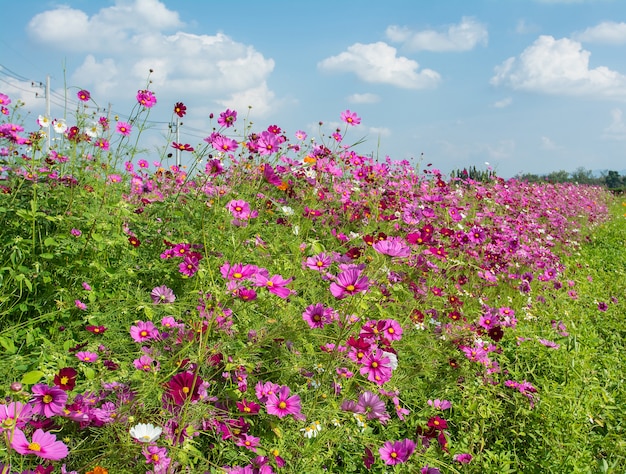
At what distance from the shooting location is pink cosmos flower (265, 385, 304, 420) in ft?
5.29

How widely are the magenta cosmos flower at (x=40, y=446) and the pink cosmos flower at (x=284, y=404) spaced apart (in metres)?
0.63

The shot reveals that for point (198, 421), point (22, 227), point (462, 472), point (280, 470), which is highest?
point (22, 227)

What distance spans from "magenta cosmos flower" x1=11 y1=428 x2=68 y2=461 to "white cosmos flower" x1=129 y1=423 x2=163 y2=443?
0.58 feet

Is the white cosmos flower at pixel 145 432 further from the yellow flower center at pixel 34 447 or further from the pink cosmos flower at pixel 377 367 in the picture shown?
the pink cosmos flower at pixel 377 367

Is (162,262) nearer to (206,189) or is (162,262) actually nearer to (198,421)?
(206,189)

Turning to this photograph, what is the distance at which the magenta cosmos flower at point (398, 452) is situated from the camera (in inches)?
68.6

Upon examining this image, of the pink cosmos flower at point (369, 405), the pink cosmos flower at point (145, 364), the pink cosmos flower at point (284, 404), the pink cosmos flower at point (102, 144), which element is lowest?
the pink cosmos flower at point (369, 405)

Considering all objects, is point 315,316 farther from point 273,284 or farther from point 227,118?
point 227,118

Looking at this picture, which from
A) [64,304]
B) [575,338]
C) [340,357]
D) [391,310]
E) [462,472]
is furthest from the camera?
[575,338]

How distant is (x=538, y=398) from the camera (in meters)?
2.28

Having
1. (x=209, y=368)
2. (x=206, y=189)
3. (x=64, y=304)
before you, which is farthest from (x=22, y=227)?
(x=209, y=368)

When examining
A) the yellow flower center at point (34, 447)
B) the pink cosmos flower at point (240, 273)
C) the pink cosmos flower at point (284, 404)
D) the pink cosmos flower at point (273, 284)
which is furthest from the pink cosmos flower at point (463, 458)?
the yellow flower center at point (34, 447)

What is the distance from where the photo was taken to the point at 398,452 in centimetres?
176

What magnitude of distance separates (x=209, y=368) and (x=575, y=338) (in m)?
2.11
